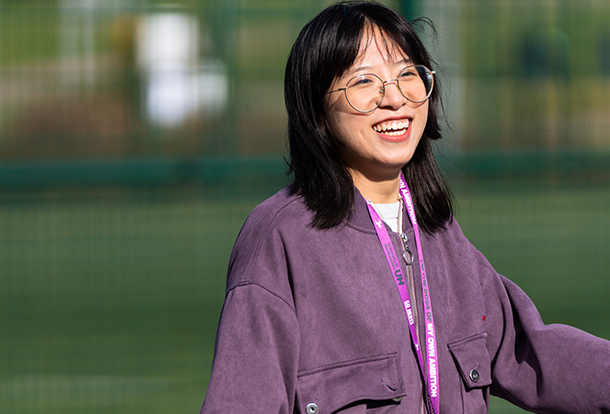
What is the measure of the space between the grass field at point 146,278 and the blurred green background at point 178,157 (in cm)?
2

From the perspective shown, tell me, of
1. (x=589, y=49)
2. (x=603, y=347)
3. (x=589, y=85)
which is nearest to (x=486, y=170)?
(x=589, y=85)

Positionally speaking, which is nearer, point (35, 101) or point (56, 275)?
point (35, 101)

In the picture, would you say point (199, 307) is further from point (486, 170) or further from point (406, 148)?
point (406, 148)

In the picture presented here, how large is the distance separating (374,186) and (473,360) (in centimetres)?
42

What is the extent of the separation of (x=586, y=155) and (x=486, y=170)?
0.72 meters

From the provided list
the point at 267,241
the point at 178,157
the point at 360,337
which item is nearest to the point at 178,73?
the point at 178,157

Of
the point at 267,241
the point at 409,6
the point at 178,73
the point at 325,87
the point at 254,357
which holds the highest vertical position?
the point at 409,6

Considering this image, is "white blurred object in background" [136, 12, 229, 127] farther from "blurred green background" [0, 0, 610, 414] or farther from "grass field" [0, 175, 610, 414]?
"grass field" [0, 175, 610, 414]

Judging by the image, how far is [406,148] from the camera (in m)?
1.74

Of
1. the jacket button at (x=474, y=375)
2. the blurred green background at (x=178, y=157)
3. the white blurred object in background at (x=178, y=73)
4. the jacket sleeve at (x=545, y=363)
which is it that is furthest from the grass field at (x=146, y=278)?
the jacket button at (x=474, y=375)

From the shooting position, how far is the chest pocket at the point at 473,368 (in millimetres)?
1706

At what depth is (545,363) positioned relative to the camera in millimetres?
1761

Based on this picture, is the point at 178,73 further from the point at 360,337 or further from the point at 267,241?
the point at 360,337

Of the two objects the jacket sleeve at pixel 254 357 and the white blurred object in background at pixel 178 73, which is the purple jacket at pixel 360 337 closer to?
the jacket sleeve at pixel 254 357
